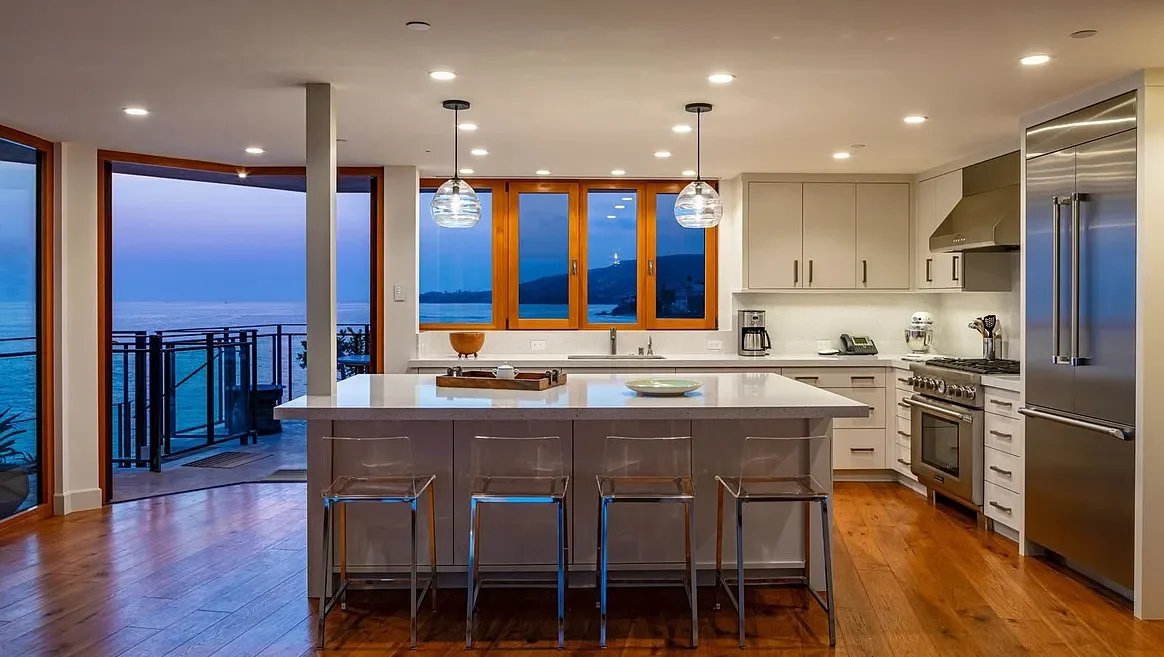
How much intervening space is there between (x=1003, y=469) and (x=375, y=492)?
3.52m

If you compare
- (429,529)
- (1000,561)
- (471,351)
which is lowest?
(1000,561)

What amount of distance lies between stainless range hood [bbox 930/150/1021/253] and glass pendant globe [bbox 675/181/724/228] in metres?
1.90

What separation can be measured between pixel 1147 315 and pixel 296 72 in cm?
382

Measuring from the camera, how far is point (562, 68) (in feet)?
12.3

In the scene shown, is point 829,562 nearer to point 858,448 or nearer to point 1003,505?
point 1003,505

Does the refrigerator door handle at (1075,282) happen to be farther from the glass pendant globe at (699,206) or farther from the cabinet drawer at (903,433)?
the cabinet drawer at (903,433)

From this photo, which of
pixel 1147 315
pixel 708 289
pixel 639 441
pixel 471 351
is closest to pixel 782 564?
pixel 639 441

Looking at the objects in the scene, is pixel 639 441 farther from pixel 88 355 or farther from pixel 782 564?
pixel 88 355

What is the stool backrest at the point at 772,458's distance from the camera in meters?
3.62

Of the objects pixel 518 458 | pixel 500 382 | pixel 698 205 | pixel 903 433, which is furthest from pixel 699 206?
pixel 903 433

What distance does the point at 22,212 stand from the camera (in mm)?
5250

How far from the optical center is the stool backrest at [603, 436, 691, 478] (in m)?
3.45

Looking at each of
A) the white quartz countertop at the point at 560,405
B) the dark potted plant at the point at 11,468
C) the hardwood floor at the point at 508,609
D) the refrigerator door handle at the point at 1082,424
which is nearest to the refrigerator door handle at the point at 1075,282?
the refrigerator door handle at the point at 1082,424

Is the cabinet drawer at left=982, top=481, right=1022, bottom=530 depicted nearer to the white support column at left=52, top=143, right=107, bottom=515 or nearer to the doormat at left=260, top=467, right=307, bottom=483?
the doormat at left=260, top=467, right=307, bottom=483
